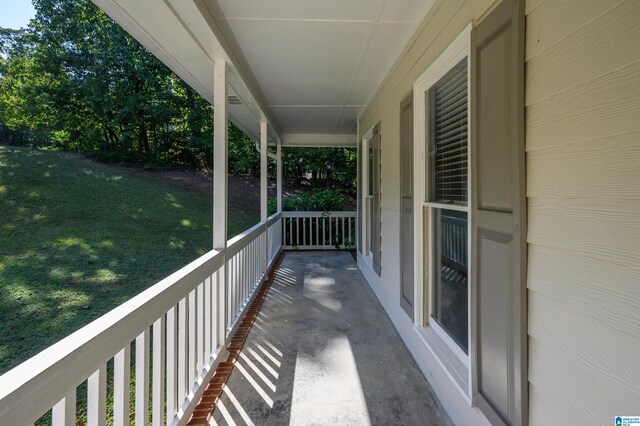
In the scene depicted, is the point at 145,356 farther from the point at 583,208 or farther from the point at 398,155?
the point at 398,155

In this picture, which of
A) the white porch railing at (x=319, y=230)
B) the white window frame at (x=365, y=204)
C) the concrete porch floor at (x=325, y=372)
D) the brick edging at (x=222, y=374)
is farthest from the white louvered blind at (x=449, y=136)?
the white porch railing at (x=319, y=230)

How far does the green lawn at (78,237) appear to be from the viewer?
375cm

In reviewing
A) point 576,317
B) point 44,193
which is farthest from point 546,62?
point 44,193

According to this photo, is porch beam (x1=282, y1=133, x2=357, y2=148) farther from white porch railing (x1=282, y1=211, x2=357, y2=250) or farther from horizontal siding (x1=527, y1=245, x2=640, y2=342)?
horizontal siding (x1=527, y1=245, x2=640, y2=342)

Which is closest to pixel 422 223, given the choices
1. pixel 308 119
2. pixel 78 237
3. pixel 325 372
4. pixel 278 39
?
pixel 325 372

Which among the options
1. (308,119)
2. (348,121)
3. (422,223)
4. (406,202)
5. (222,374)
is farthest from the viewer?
(348,121)

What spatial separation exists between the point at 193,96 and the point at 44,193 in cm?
618

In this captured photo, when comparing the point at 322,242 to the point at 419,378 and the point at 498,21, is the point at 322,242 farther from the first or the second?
the point at 498,21

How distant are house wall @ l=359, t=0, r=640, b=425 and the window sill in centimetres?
62

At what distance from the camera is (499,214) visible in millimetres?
1342

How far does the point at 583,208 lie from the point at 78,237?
8359 millimetres

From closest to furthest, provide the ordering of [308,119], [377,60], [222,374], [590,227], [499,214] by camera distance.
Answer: [590,227]
[499,214]
[222,374]
[377,60]
[308,119]

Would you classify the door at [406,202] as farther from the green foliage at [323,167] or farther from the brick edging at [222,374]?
the green foliage at [323,167]

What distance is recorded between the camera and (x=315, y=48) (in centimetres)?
267
